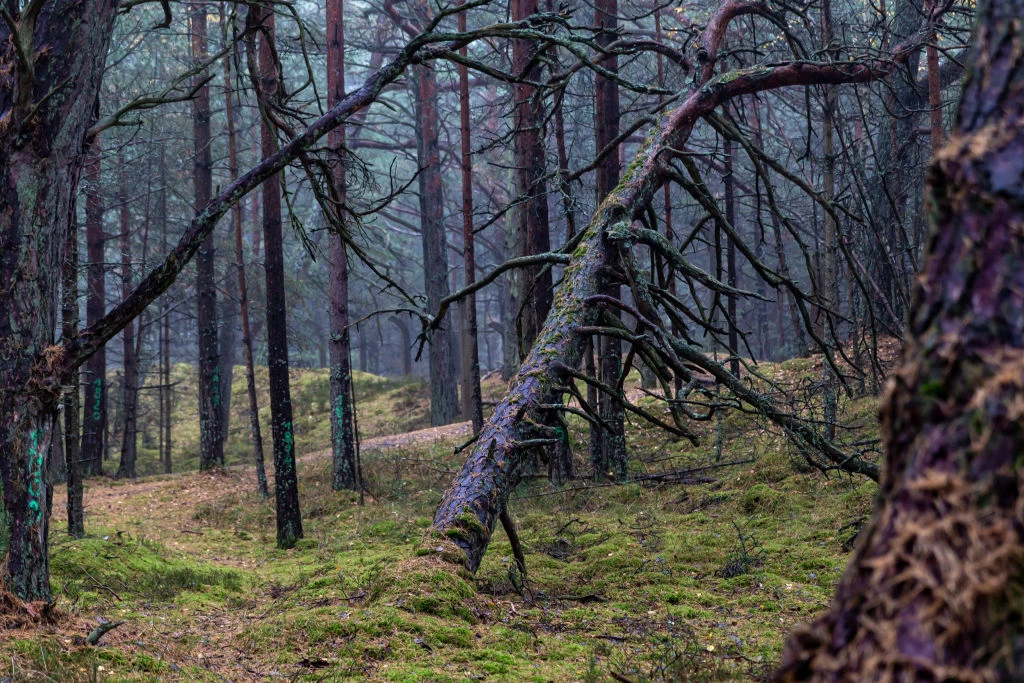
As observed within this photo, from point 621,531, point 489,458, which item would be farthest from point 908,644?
point 621,531

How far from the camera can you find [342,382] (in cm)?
1378

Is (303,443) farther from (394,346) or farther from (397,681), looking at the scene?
(394,346)

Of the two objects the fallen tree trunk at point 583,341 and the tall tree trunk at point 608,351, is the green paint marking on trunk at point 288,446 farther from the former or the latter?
the fallen tree trunk at point 583,341

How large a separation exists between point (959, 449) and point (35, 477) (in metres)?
4.71

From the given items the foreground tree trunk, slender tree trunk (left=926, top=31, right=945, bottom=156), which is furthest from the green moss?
the foreground tree trunk

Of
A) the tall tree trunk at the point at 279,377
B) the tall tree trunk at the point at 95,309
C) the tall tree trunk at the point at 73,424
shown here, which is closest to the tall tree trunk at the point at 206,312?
the tall tree trunk at the point at 95,309

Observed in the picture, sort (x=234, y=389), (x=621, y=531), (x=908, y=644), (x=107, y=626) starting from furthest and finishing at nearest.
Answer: (x=234, y=389), (x=621, y=531), (x=107, y=626), (x=908, y=644)

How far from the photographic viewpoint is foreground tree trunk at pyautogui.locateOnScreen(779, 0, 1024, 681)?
1.25 metres

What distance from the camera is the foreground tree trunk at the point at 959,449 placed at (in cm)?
125

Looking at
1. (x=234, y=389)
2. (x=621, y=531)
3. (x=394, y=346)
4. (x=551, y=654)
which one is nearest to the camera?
(x=551, y=654)

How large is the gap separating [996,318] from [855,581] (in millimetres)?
547

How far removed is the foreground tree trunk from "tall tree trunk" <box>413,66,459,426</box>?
60.2 feet

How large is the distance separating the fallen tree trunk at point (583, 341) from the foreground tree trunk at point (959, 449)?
3.25m

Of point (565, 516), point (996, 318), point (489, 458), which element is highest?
point (996, 318)
